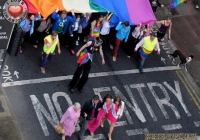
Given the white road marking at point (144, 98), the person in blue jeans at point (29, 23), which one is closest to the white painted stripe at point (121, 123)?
the white road marking at point (144, 98)

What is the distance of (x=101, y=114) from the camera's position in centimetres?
1018

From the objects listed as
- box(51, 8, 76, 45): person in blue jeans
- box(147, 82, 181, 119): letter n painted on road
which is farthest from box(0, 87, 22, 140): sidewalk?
box(147, 82, 181, 119): letter n painted on road

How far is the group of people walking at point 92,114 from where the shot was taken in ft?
31.4

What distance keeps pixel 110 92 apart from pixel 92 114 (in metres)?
2.25

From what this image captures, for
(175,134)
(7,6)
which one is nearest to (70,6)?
(7,6)

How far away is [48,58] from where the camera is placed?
1194cm

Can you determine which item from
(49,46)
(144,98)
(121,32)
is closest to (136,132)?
(144,98)

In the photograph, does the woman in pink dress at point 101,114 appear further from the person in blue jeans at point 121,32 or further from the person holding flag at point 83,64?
the person in blue jeans at point 121,32

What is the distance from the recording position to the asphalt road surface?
36.0 feet

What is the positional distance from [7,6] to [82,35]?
513 cm

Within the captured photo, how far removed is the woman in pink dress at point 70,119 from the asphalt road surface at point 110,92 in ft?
1.78

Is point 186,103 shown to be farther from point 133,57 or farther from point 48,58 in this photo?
point 48,58

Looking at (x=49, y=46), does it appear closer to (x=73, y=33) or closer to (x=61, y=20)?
(x=61, y=20)

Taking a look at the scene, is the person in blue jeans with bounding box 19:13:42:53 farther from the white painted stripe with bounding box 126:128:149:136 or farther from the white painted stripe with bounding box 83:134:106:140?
the white painted stripe with bounding box 126:128:149:136
